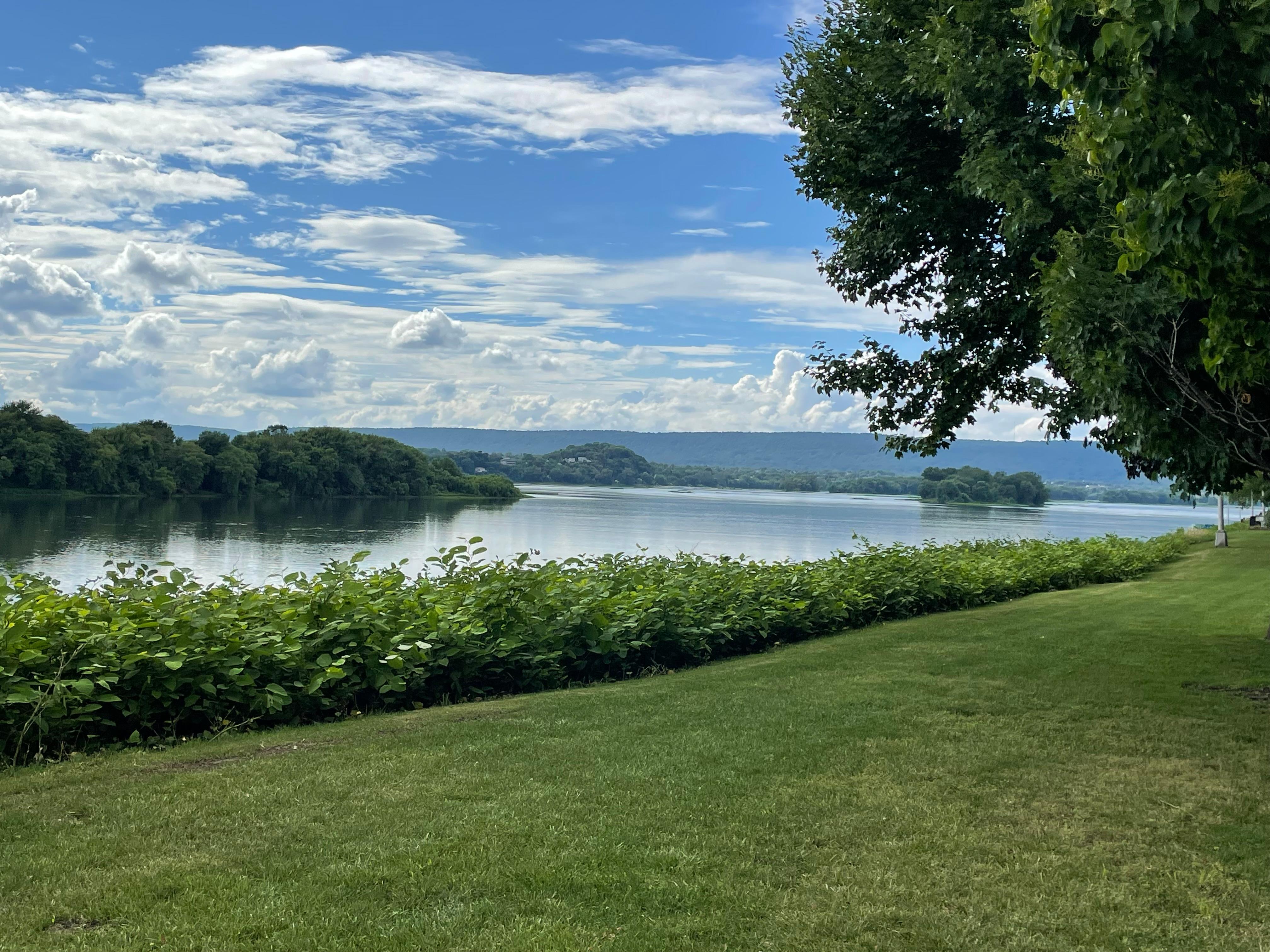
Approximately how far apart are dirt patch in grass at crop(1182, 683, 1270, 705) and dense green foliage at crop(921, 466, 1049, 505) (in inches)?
4287

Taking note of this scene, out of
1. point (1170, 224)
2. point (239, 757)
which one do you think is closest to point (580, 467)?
point (239, 757)

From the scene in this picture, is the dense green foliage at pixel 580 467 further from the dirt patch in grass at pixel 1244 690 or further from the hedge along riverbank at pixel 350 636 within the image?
the dirt patch in grass at pixel 1244 690

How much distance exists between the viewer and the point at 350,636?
8625 mm

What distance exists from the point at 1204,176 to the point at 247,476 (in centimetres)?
8115

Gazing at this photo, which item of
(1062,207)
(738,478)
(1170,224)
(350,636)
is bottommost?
(350,636)

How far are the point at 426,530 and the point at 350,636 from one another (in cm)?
4271

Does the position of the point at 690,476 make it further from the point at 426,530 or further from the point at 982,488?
the point at 426,530

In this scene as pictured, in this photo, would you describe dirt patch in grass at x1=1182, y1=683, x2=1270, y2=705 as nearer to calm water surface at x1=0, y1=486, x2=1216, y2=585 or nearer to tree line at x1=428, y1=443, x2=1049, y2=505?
calm water surface at x1=0, y1=486, x2=1216, y2=585

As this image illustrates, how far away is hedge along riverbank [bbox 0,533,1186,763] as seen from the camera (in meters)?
7.14

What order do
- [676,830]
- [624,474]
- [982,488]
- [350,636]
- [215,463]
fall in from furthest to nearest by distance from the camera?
[624,474] < [982,488] < [215,463] < [350,636] < [676,830]

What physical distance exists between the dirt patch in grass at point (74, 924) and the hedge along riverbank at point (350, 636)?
2996 millimetres

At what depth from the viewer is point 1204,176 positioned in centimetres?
470

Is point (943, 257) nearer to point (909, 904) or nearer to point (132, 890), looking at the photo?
point (909, 904)

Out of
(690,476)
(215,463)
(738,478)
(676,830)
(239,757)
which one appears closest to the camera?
(676,830)
